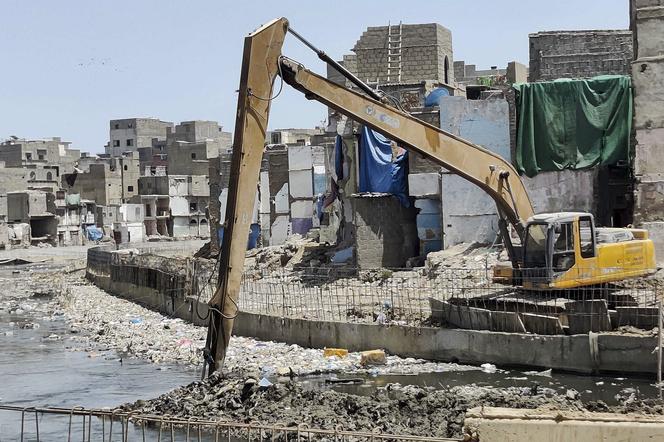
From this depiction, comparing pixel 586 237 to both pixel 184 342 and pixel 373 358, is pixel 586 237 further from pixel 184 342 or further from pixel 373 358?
pixel 184 342

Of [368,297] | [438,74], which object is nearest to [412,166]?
[368,297]

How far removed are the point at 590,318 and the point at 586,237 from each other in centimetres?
164

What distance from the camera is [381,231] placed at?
30953mm

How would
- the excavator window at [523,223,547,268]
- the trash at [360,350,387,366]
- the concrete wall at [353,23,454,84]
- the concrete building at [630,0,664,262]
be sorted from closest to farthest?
the excavator window at [523,223,547,268], the trash at [360,350,387,366], the concrete building at [630,0,664,262], the concrete wall at [353,23,454,84]

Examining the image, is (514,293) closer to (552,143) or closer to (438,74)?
(552,143)

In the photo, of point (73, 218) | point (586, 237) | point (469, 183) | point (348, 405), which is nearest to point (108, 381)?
point (348, 405)

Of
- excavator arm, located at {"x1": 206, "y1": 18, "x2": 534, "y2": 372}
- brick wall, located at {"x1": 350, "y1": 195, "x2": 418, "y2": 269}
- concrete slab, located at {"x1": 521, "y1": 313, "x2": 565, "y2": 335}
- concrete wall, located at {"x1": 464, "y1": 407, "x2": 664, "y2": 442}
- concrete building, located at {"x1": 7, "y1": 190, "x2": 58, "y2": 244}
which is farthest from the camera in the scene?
concrete building, located at {"x1": 7, "y1": 190, "x2": 58, "y2": 244}

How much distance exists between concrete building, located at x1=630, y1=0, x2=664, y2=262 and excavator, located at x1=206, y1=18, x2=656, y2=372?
24.9 feet

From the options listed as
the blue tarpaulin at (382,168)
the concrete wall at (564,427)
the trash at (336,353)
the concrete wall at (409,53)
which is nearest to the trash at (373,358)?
the trash at (336,353)

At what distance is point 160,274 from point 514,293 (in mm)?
15818

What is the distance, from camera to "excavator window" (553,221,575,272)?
61.1 ft

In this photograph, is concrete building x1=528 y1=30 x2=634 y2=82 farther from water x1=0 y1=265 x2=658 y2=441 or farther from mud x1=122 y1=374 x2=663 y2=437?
mud x1=122 y1=374 x2=663 y2=437

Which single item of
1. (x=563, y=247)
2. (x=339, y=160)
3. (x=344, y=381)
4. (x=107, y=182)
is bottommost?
(x=344, y=381)

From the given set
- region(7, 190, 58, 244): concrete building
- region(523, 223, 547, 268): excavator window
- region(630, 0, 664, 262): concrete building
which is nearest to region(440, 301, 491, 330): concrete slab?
region(523, 223, 547, 268): excavator window
